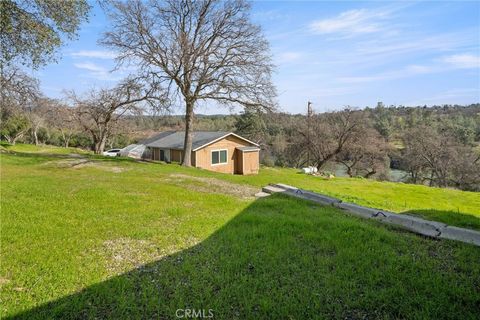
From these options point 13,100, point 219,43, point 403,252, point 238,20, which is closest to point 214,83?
point 219,43

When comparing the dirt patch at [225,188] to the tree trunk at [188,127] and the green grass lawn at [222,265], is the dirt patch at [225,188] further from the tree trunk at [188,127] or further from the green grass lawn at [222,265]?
the tree trunk at [188,127]

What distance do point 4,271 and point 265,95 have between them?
14517 millimetres

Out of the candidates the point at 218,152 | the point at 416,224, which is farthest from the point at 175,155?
the point at 416,224

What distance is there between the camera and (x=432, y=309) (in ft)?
10.0

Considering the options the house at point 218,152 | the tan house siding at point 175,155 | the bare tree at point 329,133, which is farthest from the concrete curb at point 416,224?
the bare tree at point 329,133

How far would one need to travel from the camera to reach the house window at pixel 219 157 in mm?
25234

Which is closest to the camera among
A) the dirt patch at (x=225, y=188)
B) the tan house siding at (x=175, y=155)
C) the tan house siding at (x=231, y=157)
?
the dirt patch at (x=225, y=188)

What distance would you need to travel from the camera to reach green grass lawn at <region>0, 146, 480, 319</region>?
309 cm

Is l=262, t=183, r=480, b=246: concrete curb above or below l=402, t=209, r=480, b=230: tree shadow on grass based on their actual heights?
above

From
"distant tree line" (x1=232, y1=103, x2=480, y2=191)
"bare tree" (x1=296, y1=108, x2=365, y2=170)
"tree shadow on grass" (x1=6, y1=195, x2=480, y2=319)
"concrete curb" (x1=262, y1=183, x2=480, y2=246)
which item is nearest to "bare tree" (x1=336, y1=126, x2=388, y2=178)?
"distant tree line" (x1=232, y1=103, x2=480, y2=191)

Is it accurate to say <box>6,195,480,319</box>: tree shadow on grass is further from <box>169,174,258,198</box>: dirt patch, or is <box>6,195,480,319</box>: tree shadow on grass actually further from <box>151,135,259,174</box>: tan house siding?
<box>151,135,259,174</box>: tan house siding

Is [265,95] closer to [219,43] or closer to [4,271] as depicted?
[219,43]

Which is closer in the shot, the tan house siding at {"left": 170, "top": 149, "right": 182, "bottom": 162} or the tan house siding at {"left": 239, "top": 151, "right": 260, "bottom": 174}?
the tan house siding at {"left": 170, "top": 149, "right": 182, "bottom": 162}

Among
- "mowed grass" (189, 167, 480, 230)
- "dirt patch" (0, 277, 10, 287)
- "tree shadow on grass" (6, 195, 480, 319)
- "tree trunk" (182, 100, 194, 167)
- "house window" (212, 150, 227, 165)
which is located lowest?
"mowed grass" (189, 167, 480, 230)
